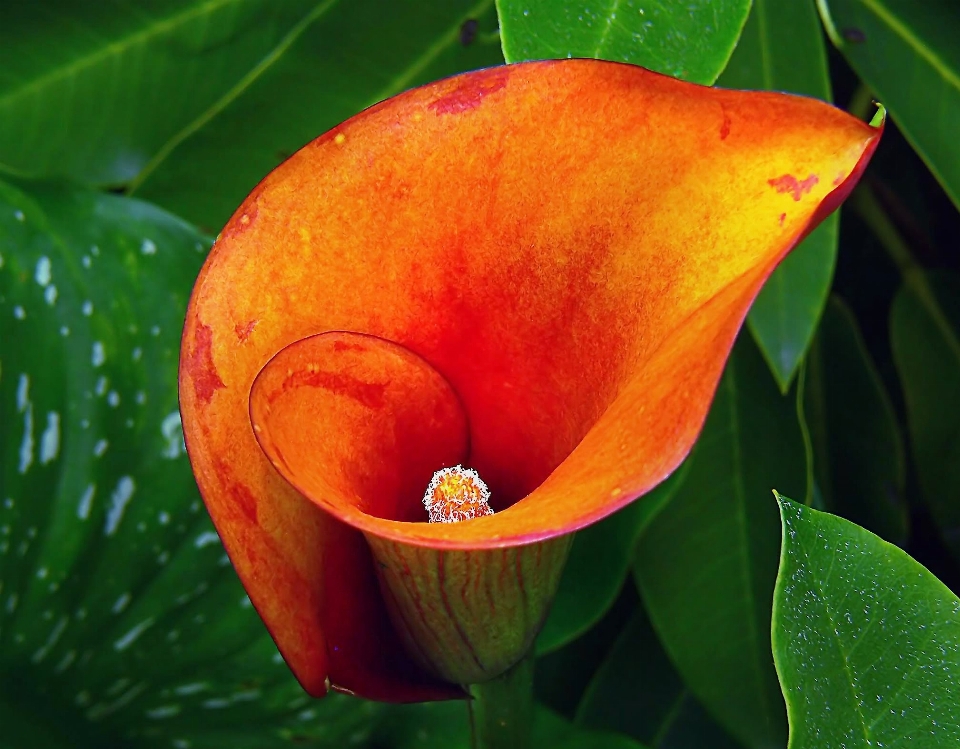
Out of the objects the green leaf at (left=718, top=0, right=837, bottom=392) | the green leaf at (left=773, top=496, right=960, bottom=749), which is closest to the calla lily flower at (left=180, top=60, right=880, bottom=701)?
the green leaf at (left=773, top=496, right=960, bottom=749)

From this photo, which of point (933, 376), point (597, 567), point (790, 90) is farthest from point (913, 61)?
point (597, 567)

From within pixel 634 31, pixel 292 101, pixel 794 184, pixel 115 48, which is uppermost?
pixel 115 48

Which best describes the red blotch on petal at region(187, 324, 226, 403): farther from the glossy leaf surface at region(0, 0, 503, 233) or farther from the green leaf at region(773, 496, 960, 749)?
the glossy leaf surface at region(0, 0, 503, 233)

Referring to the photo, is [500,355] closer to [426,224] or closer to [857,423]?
Answer: [426,224]

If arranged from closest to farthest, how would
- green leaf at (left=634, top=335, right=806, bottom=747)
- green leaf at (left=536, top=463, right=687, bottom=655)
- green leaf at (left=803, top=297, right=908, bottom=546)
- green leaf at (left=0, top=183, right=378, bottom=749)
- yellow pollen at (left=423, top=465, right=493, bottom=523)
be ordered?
1. yellow pollen at (left=423, top=465, right=493, bottom=523)
2. green leaf at (left=0, top=183, right=378, bottom=749)
3. green leaf at (left=536, top=463, right=687, bottom=655)
4. green leaf at (left=634, top=335, right=806, bottom=747)
5. green leaf at (left=803, top=297, right=908, bottom=546)

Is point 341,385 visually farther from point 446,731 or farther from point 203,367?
point 446,731
